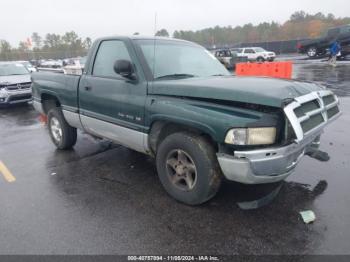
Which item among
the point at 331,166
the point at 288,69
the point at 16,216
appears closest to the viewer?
the point at 16,216

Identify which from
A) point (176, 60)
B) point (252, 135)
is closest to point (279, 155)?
point (252, 135)

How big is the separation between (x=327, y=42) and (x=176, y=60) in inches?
1096

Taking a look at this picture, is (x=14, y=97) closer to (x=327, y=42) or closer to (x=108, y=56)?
(x=108, y=56)

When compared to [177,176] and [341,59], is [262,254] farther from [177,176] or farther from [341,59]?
[341,59]

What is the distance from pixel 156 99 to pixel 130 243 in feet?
5.19

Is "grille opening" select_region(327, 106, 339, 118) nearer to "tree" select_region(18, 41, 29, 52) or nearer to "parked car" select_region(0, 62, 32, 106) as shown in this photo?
"parked car" select_region(0, 62, 32, 106)

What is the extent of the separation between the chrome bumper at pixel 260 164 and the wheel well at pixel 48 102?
12.6ft

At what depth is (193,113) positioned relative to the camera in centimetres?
314

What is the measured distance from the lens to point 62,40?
260ft

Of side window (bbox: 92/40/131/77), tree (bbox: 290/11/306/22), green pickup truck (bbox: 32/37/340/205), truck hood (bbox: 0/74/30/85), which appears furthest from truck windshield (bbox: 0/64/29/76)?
tree (bbox: 290/11/306/22)

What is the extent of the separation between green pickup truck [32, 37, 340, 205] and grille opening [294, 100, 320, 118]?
12 mm

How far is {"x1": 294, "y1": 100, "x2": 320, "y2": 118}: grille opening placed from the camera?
294 centimetres

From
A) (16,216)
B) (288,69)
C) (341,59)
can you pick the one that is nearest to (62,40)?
(341,59)

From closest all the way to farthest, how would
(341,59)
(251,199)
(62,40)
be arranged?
1. (251,199)
2. (341,59)
3. (62,40)
